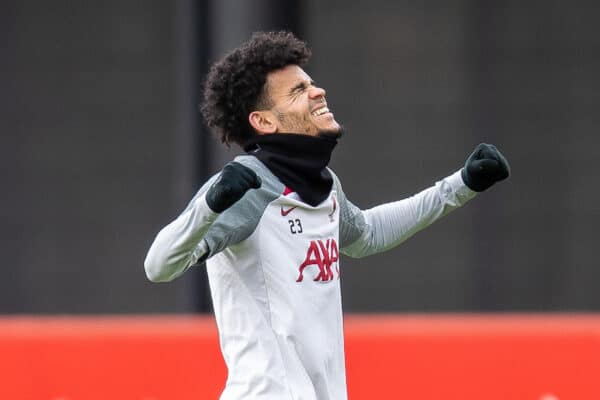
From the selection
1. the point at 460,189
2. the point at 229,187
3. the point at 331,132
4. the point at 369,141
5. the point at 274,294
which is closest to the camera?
the point at 229,187

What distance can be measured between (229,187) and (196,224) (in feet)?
0.46

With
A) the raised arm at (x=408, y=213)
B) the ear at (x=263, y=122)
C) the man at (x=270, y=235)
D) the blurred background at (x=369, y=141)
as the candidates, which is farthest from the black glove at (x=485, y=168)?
the blurred background at (x=369, y=141)

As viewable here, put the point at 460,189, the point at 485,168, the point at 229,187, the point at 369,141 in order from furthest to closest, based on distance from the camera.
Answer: the point at 369,141
the point at 460,189
the point at 485,168
the point at 229,187

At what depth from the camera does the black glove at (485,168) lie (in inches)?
164

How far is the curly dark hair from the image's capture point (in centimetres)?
400

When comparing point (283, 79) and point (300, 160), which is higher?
point (283, 79)

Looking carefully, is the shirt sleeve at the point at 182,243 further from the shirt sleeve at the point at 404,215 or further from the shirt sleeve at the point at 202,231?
the shirt sleeve at the point at 404,215

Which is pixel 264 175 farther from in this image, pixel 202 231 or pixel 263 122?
pixel 202 231

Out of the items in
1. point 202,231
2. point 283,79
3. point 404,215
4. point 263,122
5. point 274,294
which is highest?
point 283,79

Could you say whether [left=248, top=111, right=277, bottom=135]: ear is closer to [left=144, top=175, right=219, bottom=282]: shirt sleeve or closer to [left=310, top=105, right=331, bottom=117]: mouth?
[left=310, top=105, right=331, bottom=117]: mouth

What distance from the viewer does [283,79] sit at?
4.01 meters

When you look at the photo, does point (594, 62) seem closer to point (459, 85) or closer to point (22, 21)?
point (459, 85)

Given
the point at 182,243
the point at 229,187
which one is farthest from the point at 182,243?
the point at 229,187

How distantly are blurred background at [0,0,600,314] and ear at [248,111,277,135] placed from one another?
6.22 m
